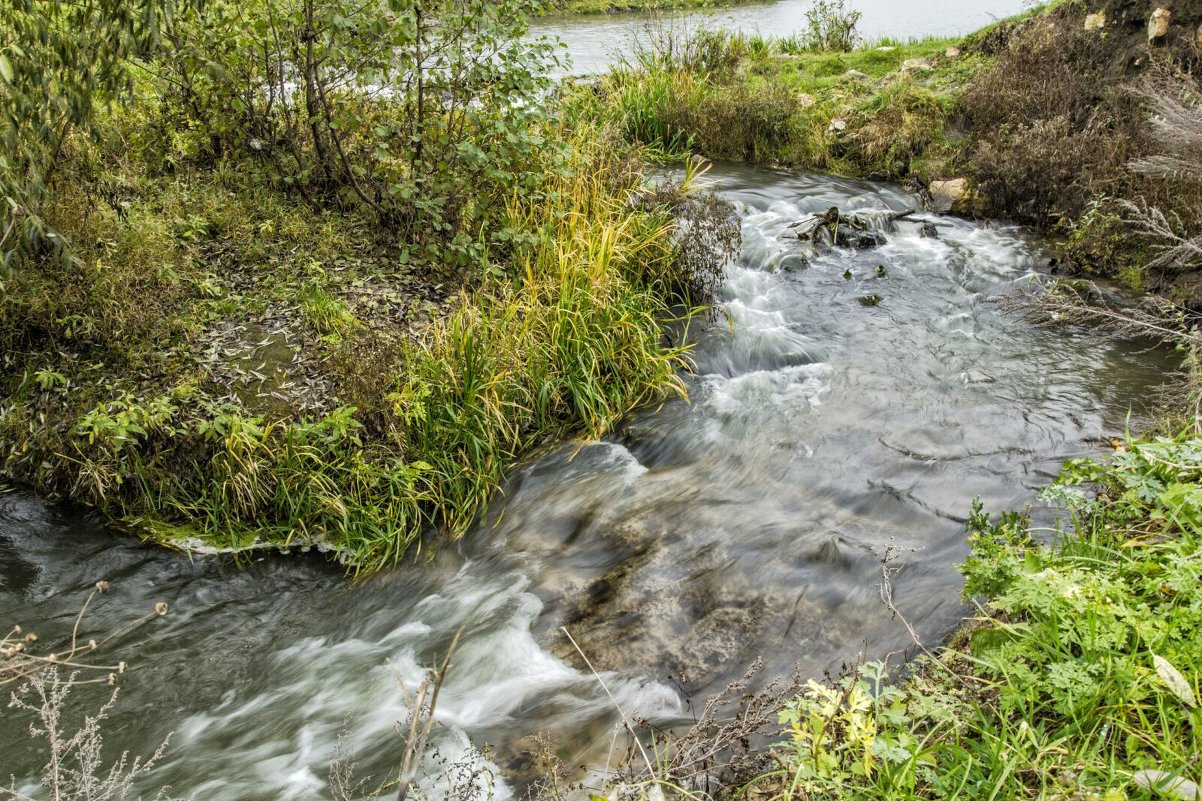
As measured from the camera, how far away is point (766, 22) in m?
19.8

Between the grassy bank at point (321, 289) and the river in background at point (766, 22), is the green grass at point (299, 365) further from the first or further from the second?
the river in background at point (766, 22)

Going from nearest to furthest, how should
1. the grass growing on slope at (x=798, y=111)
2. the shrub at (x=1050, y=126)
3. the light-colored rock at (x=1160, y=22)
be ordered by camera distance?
the shrub at (x=1050, y=126)
the light-colored rock at (x=1160, y=22)
the grass growing on slope at (x=798, y=111)

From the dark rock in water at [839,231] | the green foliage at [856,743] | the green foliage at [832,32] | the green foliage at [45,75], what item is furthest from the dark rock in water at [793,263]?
the green foliage at [832,32]

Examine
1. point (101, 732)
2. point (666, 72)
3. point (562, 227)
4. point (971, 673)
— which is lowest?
point (101, 732)

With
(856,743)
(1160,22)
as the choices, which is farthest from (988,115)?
(856,743)

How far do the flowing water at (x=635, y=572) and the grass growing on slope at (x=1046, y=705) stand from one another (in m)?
0.59

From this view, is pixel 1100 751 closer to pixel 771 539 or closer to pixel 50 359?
pixel 771 539

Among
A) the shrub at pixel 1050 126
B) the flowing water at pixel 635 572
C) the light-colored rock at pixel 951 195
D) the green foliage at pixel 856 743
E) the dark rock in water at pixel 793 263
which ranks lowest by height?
the flowing water at pixel 635 572

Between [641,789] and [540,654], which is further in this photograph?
[540,654]

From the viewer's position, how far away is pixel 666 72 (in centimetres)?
1259

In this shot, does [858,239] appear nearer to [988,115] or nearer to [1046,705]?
[988,115]

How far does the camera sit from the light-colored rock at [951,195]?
9414 millimetres

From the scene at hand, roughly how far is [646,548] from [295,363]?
299cm

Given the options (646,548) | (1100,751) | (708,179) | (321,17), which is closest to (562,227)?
(321,17)
